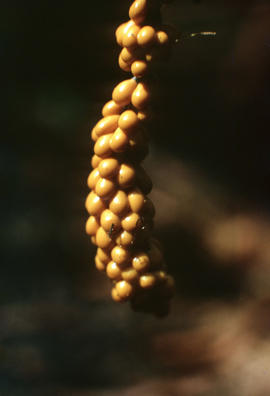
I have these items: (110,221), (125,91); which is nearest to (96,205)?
(110,221)

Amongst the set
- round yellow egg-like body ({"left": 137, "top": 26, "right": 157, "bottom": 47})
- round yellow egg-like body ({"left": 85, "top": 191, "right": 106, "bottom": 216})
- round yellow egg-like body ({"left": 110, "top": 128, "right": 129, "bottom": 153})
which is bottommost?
round yellow egg-like body ({"left": 85, "top": 191, "right": 106, "bottom": 216})

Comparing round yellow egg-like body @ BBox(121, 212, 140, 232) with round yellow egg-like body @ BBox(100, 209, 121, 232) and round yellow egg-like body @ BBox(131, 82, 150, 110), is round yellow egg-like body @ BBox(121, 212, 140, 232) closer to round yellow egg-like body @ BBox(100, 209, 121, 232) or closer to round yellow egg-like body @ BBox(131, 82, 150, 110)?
round yellow egg-like body @ BBox(100, 209, 121, 232)

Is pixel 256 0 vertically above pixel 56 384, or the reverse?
pixel 256 0

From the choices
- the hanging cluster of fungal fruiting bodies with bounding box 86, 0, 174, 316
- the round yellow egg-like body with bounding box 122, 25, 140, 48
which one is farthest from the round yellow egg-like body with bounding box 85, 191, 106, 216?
the round yellow egg-like body with bounding box 122, 25, 140, 48

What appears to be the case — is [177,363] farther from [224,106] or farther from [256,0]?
[256,0]

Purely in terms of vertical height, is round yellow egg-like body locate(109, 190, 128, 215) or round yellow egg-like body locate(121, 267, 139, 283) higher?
round yellow egg-like body locate(109, 190, 128, 215)

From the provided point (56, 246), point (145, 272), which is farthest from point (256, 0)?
point (56, 246)
